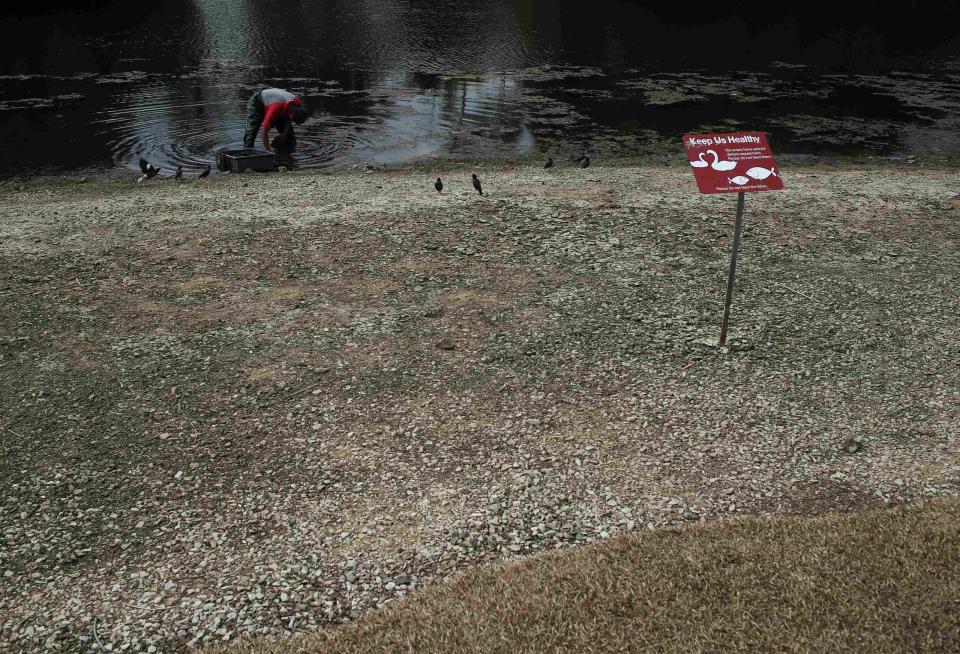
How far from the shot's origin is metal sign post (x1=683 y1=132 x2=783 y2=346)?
5586 mm

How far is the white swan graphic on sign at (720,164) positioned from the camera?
566 centimetres

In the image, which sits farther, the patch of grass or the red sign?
the red sign

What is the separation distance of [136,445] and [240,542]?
54.1 inches

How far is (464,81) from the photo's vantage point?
21391 millimetres

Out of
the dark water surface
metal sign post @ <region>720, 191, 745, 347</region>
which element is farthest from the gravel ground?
the dark water surface

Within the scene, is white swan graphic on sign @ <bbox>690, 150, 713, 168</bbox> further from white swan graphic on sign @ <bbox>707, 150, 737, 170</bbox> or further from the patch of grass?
the patch of grass

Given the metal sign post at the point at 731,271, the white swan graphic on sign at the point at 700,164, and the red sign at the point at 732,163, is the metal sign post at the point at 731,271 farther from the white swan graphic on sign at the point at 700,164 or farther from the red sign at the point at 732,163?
the white swan graphic on sign at the point at 700,164

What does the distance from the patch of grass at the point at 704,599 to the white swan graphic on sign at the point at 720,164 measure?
105 inches

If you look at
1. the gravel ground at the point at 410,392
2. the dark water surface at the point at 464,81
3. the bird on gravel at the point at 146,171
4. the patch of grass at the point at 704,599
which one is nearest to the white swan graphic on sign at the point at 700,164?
the gravel ground at the point at 410,392

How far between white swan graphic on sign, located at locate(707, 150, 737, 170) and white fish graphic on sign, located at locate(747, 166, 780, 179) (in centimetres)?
12

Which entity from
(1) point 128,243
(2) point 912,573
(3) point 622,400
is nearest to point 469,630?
(2) point 912,573

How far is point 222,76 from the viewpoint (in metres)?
22.0

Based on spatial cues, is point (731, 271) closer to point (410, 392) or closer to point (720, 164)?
point (720, 164)

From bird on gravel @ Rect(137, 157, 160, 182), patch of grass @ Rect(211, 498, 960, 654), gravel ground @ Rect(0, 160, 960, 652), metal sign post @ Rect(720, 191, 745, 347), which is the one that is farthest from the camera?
bird on gravel @ Rect(137, 157, 160, 182)
